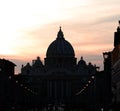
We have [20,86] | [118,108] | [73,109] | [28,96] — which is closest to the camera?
[118,108]

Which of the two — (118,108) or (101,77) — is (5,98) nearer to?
(101,77)

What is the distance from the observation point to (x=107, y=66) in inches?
3932

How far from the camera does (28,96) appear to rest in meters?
158

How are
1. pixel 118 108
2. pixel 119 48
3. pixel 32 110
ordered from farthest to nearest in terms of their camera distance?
pixel 32 110
pixel 119 48
pixel 118 108

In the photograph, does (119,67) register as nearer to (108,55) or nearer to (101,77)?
(108,55)

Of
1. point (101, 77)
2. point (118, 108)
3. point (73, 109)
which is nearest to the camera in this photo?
point (118, 108)

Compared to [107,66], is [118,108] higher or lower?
lower

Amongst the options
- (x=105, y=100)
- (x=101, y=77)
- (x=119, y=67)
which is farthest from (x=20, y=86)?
(x=119, y=67)

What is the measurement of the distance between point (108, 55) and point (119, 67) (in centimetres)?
2565

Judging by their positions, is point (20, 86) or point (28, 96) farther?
point (28, 96)

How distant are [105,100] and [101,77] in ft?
68.8

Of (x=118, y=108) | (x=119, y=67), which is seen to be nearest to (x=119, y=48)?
(x=119, y=67)

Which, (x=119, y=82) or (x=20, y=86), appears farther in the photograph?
(x=20, y=86)

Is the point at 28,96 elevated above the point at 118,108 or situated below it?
above
